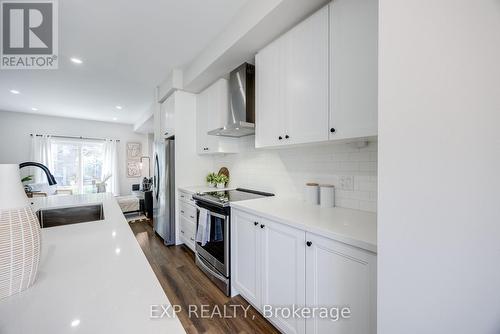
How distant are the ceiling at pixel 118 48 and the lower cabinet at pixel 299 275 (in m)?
1.92

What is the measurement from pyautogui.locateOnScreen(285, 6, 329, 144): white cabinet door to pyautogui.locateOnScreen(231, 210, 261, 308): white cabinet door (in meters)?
0.79

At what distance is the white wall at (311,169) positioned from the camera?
58.9 inches

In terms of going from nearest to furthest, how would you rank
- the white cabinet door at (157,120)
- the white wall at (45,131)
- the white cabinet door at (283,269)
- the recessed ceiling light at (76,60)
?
1. the white cabinet door at (283,269)
2. the recessed ceiling light at (76,60)
3. the white cabinet door at (157,120)
4. the white wall at (45,131)

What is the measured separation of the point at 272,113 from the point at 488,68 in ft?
4.45

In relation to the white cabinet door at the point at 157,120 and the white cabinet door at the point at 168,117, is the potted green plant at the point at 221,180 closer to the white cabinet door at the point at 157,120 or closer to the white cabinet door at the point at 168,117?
the white cabinet door at the point at 168,117

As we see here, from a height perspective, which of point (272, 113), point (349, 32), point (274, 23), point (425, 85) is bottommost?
point (425, 85)

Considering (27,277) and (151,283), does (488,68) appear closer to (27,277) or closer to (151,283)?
(151,283)

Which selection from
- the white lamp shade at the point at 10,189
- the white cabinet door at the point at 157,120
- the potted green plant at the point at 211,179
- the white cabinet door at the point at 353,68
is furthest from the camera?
the white cabinet door at the point at 157,120

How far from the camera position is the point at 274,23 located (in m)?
1.60

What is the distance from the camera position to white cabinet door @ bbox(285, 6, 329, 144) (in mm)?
1402

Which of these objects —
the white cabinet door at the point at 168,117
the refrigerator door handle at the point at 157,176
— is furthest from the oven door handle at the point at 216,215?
the refrigerator door handle at the point at 157,176

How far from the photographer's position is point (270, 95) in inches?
71.8

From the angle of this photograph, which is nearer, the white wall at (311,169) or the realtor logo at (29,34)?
the white wall at (311,169)

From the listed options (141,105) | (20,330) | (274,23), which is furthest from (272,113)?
(141,105)
